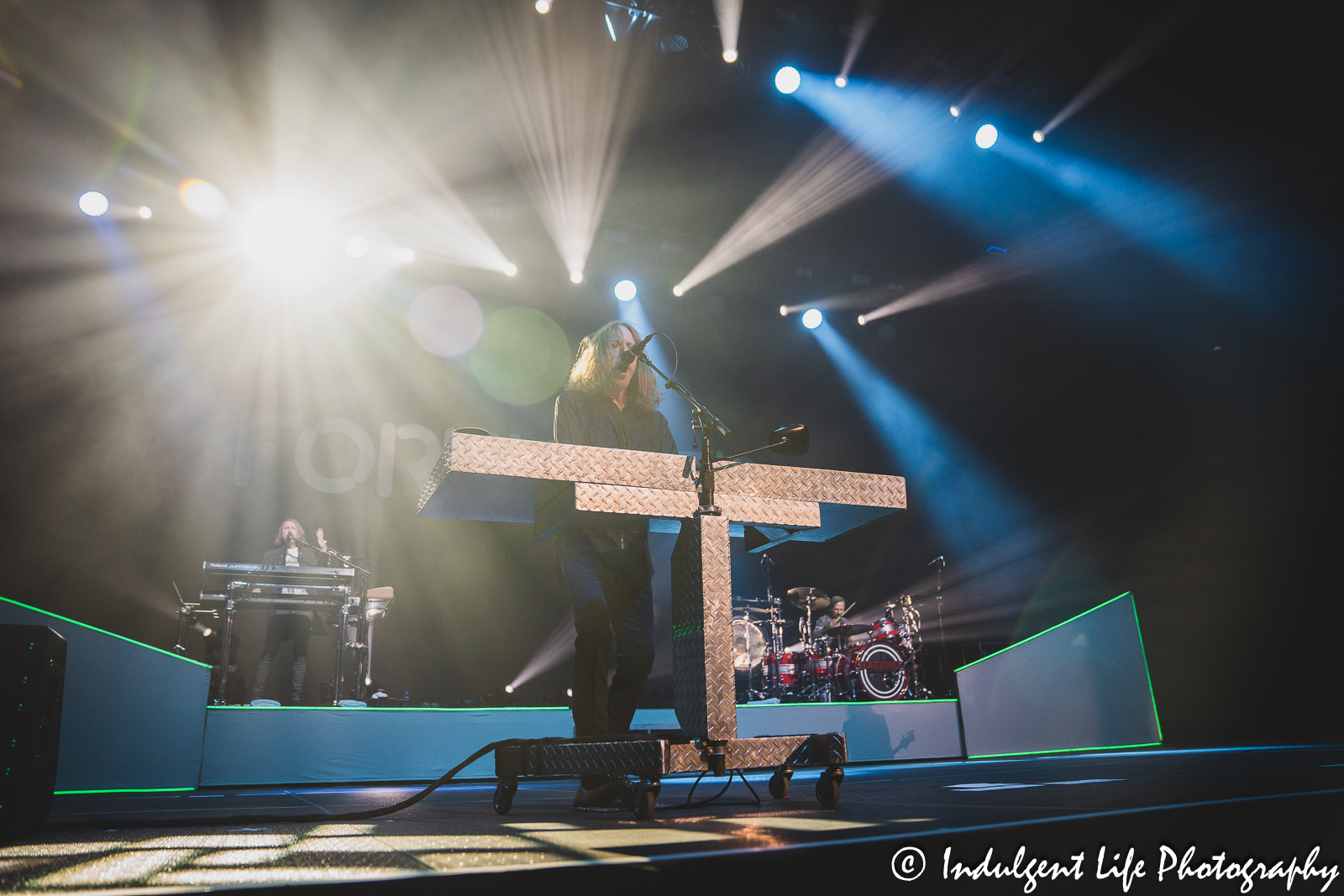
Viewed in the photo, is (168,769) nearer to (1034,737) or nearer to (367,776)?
(367,776)

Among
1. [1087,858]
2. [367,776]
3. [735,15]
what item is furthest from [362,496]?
[1087,858]

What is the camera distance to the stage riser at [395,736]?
400 centimetres

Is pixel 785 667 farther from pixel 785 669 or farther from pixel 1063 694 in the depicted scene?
pixel 1063 694

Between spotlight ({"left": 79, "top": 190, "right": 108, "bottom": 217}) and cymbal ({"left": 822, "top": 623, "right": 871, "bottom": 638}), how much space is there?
7.87 meters

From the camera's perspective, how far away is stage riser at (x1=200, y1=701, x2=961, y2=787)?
400 cm

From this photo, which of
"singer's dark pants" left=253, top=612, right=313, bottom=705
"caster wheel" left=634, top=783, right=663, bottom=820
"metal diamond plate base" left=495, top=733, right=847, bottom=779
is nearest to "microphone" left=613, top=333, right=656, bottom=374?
"metal diamond plate base" left=495, top=733, right=847, bottom=779

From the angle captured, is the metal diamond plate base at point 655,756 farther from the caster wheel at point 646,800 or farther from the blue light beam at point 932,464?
the blue light beam at point 932,464

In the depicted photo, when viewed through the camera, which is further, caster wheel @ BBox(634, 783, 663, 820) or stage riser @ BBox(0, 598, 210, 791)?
stage riser @ BBox(0, 598, 210, 791)

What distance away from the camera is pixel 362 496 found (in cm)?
822

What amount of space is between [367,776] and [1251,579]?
23.3 feet

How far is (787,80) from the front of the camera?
625 cm

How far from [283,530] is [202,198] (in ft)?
10.4

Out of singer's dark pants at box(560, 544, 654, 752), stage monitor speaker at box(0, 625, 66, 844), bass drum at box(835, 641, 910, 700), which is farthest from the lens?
bass drum at box(835, 641, 910, 700)

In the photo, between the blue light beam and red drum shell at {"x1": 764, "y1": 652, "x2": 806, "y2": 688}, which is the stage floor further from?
the blue light beam
